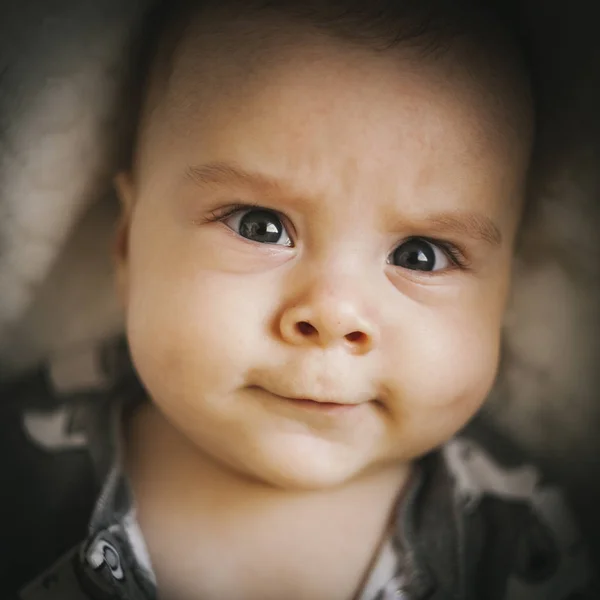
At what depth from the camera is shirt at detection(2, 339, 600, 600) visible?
2.37 ft

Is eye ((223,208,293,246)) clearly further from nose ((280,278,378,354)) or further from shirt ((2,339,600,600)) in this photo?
shirt ((2,339,600,600))

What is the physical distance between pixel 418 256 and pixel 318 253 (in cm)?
10

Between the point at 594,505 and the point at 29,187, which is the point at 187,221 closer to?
the point at 29,187

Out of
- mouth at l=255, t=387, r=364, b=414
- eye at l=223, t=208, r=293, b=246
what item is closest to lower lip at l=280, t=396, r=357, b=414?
mouth at l=255, t=387, r=364, b=414

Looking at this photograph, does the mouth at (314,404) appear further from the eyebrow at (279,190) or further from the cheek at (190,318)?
the eyebrow at (279,190)

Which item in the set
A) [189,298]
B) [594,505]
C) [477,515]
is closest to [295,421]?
[189,298]

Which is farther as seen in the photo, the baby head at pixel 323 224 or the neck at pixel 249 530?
the neck at pixel 249 530

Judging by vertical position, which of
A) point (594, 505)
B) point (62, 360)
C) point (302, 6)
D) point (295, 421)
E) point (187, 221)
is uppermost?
point (302, 6)

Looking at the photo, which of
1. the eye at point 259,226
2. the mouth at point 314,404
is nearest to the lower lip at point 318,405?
the mouth at point 314,404

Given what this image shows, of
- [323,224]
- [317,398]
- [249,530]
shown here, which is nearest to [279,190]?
[323,224]

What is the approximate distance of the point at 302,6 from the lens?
2.04 ft

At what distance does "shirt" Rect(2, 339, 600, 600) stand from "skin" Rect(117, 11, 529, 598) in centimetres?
11

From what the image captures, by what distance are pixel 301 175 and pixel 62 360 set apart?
429 mm

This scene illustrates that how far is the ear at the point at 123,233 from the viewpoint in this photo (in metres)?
0.76
